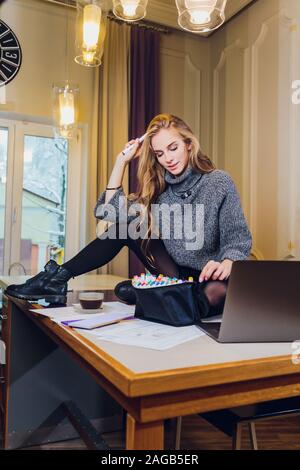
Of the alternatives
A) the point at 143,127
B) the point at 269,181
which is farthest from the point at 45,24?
the point at 269,181

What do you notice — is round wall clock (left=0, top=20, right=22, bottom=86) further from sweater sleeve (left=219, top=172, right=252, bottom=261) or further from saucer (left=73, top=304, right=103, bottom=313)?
saucer (left=73, top=304, right=103, bottom=313)

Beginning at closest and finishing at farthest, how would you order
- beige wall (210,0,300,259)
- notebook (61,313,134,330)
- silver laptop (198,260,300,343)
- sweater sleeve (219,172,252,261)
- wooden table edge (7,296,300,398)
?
wooden table edge (7,296,300,398) < silver laptop (198,260,300,343) < notebook (61,313,134,330) < sweater sleeve (219,172,252,261) < beige wall (210,0,300,259)

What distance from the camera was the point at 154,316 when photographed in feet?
3.06

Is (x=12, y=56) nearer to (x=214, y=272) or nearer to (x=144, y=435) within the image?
(x=214, y=272)

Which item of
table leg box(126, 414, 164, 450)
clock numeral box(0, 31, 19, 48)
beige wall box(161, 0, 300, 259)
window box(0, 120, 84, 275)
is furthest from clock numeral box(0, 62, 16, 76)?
table leg box(126, 414, 164, 450)

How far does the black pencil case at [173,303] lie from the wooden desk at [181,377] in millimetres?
166

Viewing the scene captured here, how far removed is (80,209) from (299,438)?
2061 mm

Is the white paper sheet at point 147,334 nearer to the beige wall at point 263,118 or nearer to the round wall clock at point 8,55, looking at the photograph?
the beige wall at point 263,118

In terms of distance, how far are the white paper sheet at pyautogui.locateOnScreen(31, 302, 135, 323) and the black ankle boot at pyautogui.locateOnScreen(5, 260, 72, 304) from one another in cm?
13

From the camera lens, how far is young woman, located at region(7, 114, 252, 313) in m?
1.44

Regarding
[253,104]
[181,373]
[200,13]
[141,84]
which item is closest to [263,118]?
[253,104]

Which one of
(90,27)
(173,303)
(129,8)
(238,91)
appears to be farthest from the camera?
(238,91)

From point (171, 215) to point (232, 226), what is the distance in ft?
0.92

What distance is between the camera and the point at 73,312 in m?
1.05
